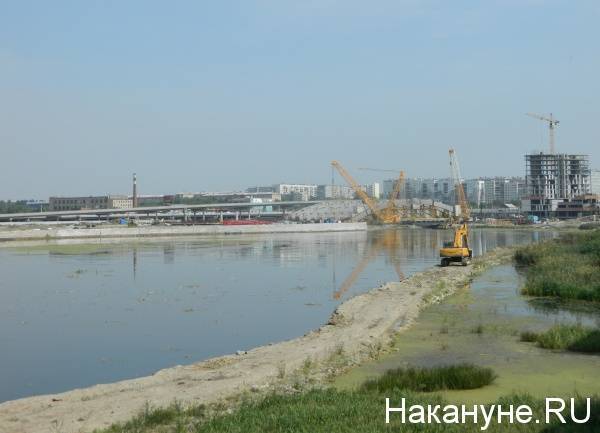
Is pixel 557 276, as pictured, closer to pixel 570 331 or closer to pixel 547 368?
pixel 570 331

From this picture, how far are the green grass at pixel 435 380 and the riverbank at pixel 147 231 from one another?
84.1 metres

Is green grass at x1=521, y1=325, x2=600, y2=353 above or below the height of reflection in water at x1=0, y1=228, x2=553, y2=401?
above

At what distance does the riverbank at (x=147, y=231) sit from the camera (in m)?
91.6

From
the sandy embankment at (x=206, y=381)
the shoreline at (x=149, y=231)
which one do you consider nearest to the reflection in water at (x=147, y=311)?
the sandy embankment at (x=206, y=381)

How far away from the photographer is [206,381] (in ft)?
37.6

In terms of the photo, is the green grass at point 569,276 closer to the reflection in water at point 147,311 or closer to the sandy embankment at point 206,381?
the sandy embankment at point 206,381

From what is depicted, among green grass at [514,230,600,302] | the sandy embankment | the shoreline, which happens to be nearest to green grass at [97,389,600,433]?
the sandy embankment

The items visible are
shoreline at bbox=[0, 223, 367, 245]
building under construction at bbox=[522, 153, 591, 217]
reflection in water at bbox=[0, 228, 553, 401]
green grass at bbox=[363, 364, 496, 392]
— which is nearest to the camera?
green grass at bbox=[363, 364, 496, 392]

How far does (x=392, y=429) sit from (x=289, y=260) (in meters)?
39.6

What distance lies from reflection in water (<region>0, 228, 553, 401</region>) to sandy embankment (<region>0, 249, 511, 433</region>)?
56.7 inches

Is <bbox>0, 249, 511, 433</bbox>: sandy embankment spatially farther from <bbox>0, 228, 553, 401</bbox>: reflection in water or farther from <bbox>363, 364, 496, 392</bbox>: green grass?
<bbox>363, 364, 496, 392</bbox>: green grass

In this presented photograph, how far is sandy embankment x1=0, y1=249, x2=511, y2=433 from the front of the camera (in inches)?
372

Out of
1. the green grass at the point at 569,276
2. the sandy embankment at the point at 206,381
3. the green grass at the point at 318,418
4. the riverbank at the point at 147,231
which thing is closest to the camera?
the green grass at the point at 318,418

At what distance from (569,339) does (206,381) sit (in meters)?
7.06
